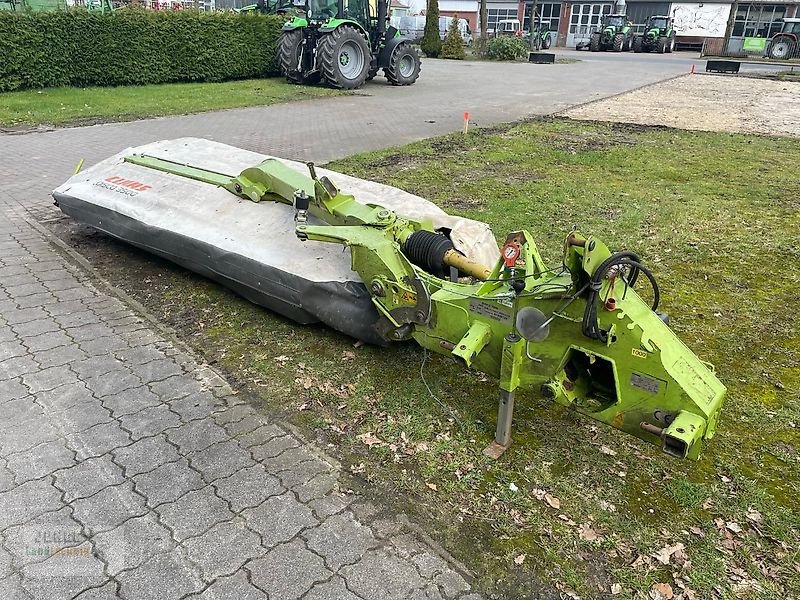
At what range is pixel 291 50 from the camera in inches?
620

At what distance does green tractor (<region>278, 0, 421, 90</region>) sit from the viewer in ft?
49.3

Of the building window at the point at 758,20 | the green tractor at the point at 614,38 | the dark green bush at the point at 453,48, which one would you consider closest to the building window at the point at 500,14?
the green tractor at the point at 614,38

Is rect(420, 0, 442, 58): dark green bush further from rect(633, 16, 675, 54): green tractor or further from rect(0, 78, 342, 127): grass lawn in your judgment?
rect(633, 16, 675, 54): green tractor

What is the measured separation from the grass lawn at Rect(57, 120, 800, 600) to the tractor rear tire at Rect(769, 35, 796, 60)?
3602 centimetres

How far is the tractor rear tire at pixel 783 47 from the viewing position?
3491 centimetres

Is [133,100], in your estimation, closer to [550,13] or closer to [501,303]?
[501,303]

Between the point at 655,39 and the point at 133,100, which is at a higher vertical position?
the point at 133,100

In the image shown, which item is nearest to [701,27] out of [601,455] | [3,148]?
[3,148]

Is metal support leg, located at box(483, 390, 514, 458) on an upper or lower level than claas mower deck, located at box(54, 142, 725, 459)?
lower

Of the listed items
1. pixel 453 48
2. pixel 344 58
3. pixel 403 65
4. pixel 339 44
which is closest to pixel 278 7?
pixel 344 58

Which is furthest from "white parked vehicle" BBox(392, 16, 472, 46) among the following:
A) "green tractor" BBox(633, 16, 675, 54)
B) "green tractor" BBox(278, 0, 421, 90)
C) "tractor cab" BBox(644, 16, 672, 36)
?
"green tractor" BBox(278, 0, 421, 90)

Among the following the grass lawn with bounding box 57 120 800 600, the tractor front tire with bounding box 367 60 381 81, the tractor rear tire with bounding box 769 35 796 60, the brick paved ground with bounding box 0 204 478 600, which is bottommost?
the tractor rear tire with bounding box 769 35 796 60

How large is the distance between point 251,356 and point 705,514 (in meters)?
2.63

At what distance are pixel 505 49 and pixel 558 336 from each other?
94.3ft
